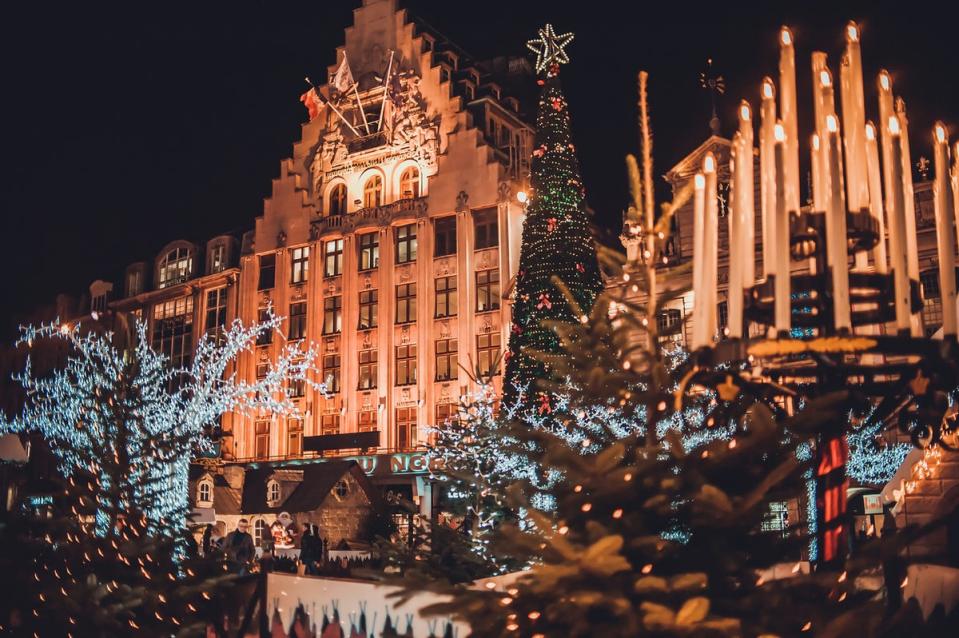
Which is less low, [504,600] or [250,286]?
[250,286]

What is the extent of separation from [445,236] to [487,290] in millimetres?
3383

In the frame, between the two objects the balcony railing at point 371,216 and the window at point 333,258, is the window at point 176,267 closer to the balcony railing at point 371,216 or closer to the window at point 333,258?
the balcony railing at point 371,216

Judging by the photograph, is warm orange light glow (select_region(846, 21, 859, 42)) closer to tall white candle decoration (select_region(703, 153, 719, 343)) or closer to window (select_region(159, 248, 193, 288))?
tall white candle decoration (select_region(703, 153, 719, 343))

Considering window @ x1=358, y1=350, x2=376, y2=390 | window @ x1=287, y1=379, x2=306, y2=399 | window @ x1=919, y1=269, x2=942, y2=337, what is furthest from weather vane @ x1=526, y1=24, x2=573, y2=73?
window @ x1=287, y1=379, x2=306, y2=399

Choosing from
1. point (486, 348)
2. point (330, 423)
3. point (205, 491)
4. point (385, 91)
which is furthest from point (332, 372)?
point (385, 91)

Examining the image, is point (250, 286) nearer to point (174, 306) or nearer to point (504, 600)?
point (174, 306)

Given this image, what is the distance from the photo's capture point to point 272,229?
4528 centimetres

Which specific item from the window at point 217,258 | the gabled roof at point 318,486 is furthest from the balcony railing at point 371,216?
the gabled roof at point 318,486

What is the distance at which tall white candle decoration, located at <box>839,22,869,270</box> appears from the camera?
203 inches

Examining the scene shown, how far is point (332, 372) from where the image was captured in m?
42.0

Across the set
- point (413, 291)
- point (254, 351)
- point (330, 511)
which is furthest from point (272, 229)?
point (330, 511)

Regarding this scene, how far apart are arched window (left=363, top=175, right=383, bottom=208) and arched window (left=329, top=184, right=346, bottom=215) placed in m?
1.31

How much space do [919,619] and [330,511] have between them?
30487 mm

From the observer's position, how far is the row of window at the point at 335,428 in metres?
38.8
